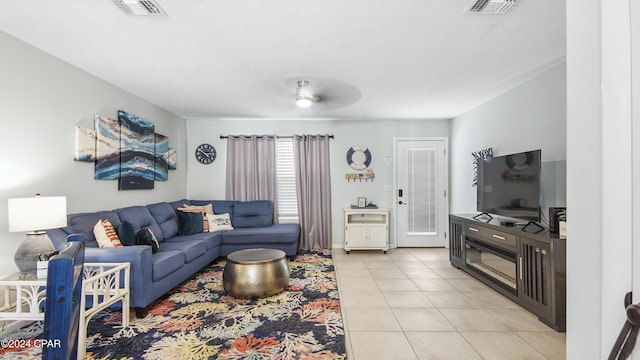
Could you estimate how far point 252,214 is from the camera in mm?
5102

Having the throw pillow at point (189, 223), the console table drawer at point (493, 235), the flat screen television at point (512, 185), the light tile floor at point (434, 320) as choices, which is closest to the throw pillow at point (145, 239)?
the throw pillow at point (189, 223)

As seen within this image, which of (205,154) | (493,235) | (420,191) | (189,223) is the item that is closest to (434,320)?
(493,235)

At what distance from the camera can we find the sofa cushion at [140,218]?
346 cm

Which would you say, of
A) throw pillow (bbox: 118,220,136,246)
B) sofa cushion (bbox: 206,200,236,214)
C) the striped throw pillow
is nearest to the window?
sofa cushion (bbox: 206,200,236,214)

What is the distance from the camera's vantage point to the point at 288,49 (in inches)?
106

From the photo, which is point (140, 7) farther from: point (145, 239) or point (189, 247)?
point (189, 247)

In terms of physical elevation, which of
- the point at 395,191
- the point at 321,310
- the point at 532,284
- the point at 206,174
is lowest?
the point at 321,310

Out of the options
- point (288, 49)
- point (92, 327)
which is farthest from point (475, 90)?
point (92, 327)

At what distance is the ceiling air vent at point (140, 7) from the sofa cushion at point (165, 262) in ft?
6.65

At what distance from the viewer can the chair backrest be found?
0.65 m

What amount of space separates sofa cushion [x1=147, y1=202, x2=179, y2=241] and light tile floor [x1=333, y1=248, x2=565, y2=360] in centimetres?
233

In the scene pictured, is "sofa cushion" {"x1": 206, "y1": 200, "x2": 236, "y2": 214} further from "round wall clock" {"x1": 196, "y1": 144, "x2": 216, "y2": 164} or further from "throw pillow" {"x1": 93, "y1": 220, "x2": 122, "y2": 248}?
"throw pillow" {"x1": 93, "y1": 220, "x2": 122, "y2": 248}
